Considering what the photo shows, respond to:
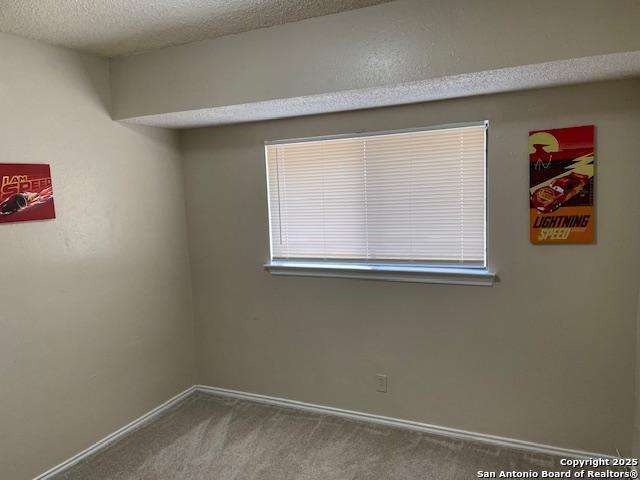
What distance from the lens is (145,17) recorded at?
2.25 meters

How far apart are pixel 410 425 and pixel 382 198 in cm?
153

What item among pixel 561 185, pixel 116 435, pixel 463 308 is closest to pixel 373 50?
pixel 561 185

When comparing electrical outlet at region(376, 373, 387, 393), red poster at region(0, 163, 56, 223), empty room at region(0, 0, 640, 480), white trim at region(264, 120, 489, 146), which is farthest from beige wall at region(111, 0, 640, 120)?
electrical outlet at region(376, 373, 387, 393)

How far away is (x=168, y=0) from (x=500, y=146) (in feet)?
6.21

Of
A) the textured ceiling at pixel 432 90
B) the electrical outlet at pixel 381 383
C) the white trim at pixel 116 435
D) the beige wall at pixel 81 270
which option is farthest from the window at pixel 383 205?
the white trim at pixel 116 435

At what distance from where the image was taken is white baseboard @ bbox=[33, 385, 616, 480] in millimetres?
2688

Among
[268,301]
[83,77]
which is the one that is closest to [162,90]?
[83,77]

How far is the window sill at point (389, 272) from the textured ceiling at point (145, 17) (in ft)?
5.10

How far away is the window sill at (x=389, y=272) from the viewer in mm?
2758

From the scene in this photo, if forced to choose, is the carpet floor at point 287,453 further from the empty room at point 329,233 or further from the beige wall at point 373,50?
the beige wall at point 373,50

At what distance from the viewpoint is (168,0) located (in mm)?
2051

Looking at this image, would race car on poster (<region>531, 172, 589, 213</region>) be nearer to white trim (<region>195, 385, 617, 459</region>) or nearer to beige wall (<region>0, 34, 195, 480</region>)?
white trim (<region>195, 385, 617, 459</region>)

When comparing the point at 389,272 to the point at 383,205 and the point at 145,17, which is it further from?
the point at 145,17

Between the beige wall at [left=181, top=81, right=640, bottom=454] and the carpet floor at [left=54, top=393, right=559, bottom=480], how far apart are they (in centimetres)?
18
